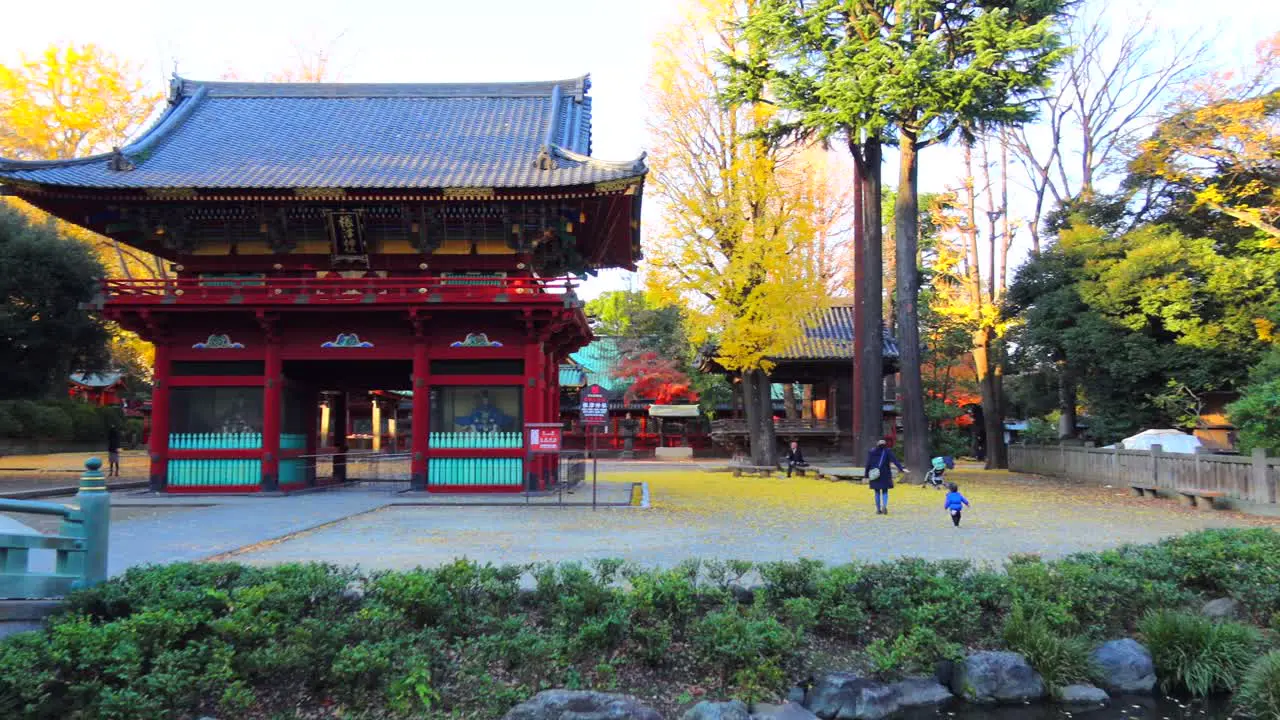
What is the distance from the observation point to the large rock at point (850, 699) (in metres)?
6.29

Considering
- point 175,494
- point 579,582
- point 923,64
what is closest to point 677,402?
point 923,64

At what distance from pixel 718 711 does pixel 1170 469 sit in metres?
17.5

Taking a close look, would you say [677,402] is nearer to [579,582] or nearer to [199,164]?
[199,164]

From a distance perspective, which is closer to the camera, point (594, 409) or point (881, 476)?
point (881, 476)

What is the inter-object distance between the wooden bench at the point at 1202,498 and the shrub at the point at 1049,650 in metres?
12.2

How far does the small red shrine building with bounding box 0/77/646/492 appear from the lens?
17.3 meters

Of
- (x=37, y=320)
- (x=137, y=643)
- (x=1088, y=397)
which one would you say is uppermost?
(x=37, y=320)

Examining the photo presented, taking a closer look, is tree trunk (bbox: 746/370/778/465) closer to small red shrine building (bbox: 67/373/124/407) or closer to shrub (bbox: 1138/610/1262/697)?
shrub (bbox: 1138/610/1262/697)

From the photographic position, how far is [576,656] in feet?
21.4

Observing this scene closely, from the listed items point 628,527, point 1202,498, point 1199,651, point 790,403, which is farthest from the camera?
point 790,403

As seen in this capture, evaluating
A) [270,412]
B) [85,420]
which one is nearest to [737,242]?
[270,412]

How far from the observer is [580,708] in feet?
19.5

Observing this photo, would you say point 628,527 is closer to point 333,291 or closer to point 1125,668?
point 1125,668

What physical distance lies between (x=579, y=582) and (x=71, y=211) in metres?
17.2
